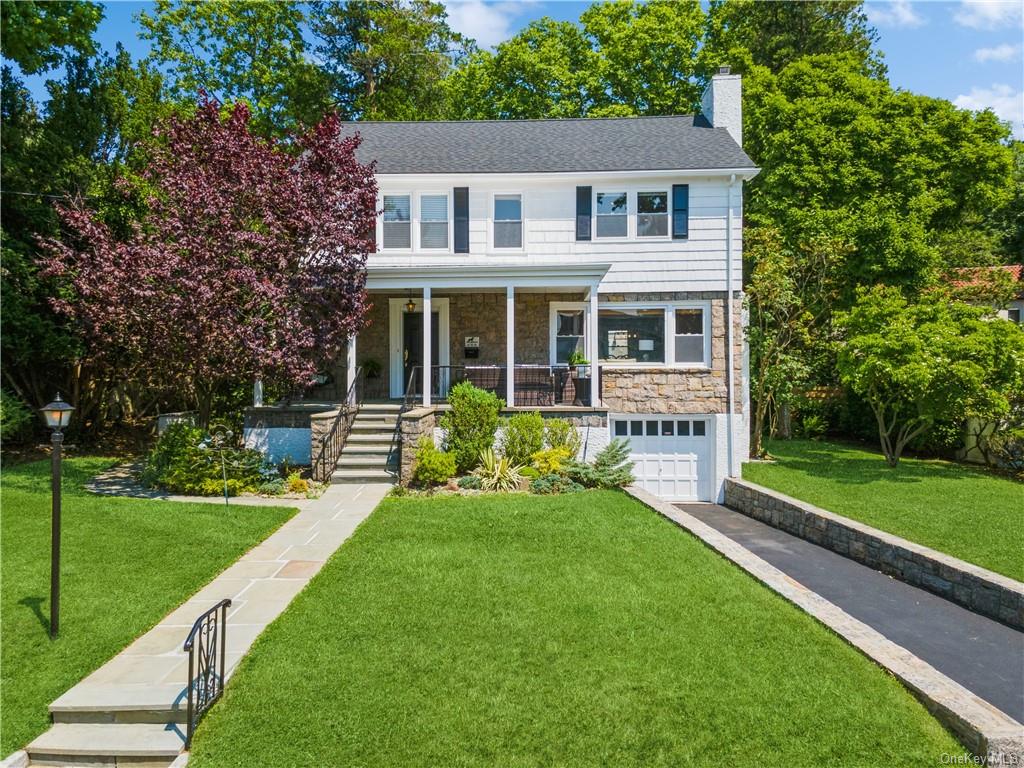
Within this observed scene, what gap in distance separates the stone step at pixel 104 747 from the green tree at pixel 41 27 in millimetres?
12879

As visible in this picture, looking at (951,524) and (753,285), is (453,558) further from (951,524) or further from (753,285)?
(753,285)

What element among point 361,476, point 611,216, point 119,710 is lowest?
point 119,710

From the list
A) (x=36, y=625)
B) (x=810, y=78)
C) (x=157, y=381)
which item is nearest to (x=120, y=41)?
(x=157, y=381)

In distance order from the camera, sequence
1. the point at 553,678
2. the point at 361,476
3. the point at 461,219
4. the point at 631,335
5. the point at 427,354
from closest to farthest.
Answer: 1. the point at 553,678
2. the point at 361,476
3. the point at 427,354
4. the point at 461,219
5. the point at 631,335

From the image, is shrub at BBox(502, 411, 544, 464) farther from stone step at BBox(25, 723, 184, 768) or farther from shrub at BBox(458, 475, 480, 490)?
stone step at BBox(25, 723, 184, 768)

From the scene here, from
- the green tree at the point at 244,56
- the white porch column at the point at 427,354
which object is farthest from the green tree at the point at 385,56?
the white porch column at the point at 427,354

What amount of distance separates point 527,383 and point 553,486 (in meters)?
3.48

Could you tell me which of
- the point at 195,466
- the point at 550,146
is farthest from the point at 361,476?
the point at 550,146

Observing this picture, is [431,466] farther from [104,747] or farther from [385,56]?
[385,56]

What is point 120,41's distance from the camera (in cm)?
1555

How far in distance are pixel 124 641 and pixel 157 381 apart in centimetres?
1042

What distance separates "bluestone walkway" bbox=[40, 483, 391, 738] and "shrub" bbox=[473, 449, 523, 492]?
7.25 ft

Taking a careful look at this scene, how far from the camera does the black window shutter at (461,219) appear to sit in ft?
44.9

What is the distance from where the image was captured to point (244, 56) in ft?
79.4
